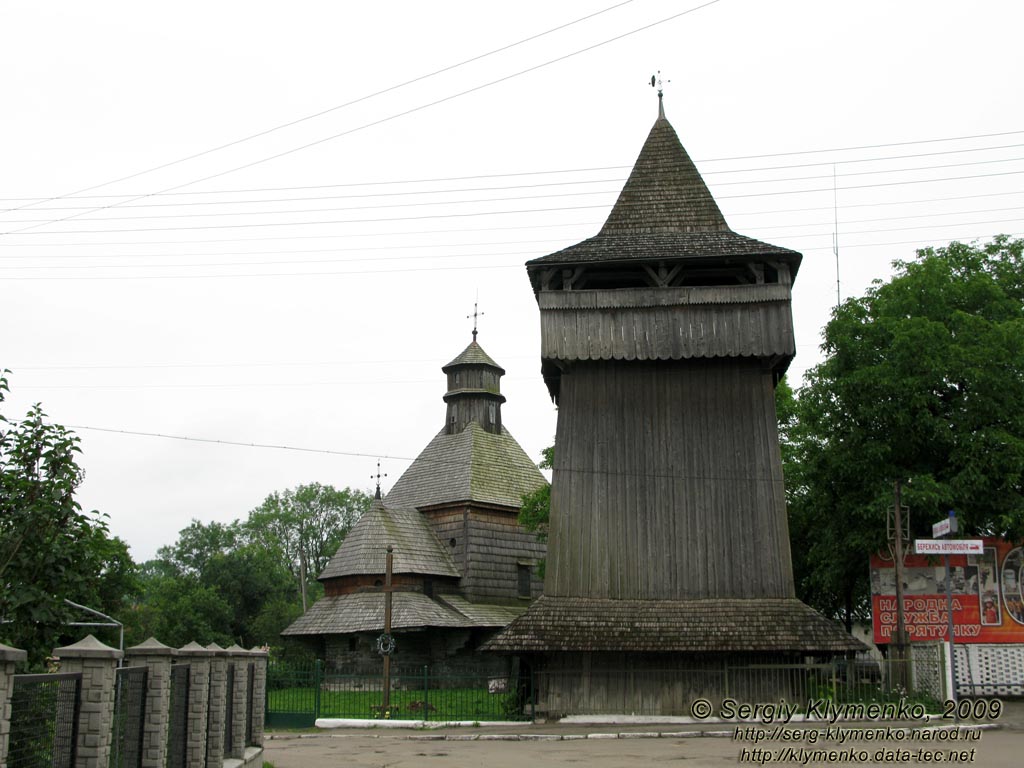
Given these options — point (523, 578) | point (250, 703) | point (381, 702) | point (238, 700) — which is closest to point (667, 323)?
point (250, 703)

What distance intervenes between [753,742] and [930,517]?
1024cm

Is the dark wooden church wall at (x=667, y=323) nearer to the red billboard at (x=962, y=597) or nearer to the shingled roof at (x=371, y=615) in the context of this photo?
the red billboard at (x=962, y=597)

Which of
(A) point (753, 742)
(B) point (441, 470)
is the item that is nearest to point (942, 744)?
(A) point (753, 742)

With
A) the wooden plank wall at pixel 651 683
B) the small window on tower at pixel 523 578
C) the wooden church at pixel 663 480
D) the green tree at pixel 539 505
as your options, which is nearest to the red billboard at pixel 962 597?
the wooden church at pixel 663 480

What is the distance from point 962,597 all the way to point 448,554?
21.7m

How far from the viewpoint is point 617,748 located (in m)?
17.0

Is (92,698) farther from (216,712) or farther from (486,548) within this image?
(486,548)

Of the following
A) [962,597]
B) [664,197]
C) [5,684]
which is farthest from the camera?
[664,197]

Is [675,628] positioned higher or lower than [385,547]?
lower

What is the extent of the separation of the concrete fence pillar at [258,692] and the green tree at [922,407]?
15274 millimetres

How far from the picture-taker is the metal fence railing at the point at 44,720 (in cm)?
699

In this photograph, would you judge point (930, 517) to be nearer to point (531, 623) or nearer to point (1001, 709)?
point (1001, 709)

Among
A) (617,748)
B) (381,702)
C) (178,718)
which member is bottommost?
→ (381,702)

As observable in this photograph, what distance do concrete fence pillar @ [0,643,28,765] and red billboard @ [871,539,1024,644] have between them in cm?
2112
